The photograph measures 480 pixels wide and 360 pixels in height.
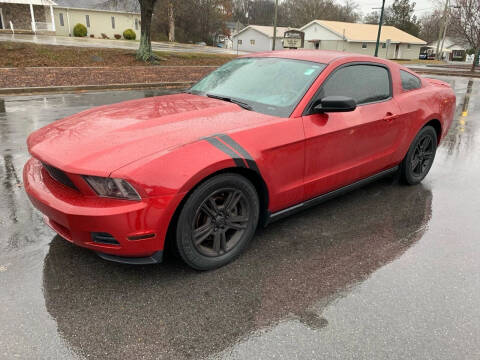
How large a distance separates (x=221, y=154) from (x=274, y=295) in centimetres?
104

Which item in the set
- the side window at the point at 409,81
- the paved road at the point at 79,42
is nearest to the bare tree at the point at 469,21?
the paved road at the point at 79,42

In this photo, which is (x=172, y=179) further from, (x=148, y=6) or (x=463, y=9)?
(x=463, y=9)

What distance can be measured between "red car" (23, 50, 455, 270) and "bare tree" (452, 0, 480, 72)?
32119mm

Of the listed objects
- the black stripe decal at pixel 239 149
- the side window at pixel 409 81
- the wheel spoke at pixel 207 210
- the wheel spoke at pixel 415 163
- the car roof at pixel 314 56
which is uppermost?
the car roof at pixel 314 56

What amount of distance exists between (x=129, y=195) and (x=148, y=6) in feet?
57.8

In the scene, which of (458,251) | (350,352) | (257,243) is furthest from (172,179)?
(458,251)

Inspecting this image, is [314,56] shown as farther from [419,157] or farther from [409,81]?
[419,157]

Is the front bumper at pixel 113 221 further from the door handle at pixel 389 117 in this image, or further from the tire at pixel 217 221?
the door handle at pixel 389 117

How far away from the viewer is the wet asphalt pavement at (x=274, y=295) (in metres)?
2.26

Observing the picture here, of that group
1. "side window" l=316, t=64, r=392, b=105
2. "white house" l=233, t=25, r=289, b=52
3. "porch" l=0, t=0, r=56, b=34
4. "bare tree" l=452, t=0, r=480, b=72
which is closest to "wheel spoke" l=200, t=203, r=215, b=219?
"side window" l=316, t=64, r=392, b=105

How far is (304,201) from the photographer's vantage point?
3.46 m

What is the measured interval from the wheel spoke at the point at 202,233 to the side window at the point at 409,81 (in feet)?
9.47

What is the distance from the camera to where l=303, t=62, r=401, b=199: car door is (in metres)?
3.34

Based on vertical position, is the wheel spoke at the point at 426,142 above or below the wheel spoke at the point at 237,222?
above
